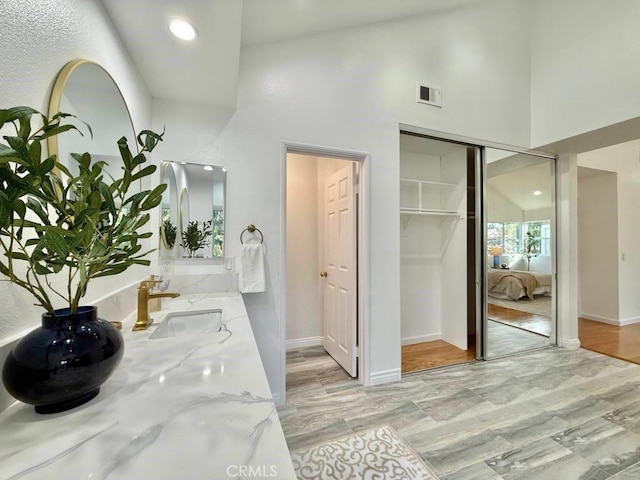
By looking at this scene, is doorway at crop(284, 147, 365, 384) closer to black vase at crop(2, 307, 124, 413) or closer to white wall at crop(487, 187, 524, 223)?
white wall at crop(487, 187, 524, 223)

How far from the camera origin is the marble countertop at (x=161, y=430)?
48 cm

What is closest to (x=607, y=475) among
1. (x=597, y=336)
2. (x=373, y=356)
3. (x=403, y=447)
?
(x=403, y=447)

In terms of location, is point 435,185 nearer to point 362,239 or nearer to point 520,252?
point 520,252

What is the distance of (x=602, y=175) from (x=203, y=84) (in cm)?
575

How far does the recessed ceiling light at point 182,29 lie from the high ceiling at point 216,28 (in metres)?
0.03

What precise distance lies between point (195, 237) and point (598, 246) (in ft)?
19.4

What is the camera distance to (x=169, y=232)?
1.93 m

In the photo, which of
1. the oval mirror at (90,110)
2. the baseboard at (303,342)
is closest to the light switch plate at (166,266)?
the oval mirror at (90,110)

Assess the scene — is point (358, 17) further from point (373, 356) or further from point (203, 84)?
point (373, 356)

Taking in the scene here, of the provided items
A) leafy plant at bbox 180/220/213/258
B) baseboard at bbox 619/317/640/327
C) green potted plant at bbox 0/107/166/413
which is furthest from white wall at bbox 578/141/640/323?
green potted plant at bbox 0/107/166/413

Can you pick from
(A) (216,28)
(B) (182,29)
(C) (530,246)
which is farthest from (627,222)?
(B) (182,29)

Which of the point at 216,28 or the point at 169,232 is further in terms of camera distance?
the point at 169,232

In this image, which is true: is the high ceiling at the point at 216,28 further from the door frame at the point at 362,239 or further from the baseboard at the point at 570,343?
the baseboard at the point at 570,343

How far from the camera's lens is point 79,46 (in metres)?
1.04
